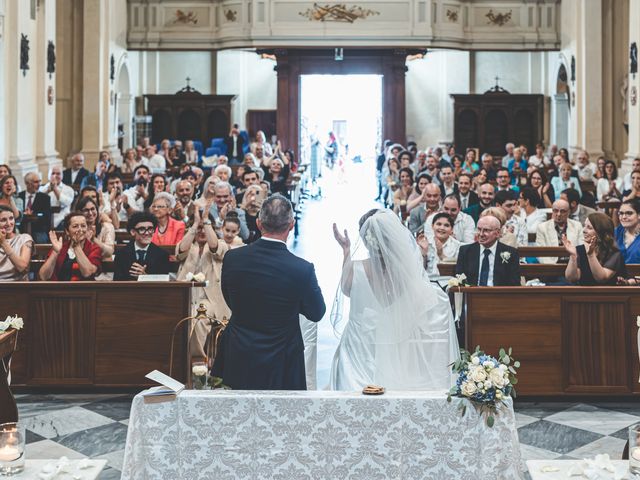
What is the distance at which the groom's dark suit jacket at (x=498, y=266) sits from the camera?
763 centimetres

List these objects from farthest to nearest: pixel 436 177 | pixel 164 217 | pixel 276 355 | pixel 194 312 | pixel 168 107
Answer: pixel 168 107 → pixel 436 177 → pixel 164 217 → pixel 194 312 → pixel 276 355

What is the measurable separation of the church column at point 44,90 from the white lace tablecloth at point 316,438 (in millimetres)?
12749

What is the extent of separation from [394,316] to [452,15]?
16.6 metres

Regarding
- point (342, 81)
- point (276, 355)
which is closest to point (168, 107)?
point (342, 81)

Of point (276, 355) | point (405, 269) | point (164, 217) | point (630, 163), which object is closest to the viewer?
point (276, 355)

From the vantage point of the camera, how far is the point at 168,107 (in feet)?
85.9

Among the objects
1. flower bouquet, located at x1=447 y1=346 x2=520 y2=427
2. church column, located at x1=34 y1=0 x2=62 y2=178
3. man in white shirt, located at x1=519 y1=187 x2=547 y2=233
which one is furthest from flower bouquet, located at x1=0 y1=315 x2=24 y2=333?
church column, located at x1=34 y1=0 x2=62 y2=178

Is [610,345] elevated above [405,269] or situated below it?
below

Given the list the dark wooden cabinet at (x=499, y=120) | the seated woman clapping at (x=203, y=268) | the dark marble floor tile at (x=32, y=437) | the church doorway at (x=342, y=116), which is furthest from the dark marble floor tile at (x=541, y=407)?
the church doorway at (x=342, y=116)

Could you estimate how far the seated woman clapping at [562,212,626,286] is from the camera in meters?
7.51

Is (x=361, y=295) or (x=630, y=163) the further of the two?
(x=630, y=163)

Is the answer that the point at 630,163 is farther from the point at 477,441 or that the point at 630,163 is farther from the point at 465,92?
the point at 477,441

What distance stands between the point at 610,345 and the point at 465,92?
827 inches

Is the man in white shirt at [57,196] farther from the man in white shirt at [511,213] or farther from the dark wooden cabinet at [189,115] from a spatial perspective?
the dark wooden cabinet at [189,115]
